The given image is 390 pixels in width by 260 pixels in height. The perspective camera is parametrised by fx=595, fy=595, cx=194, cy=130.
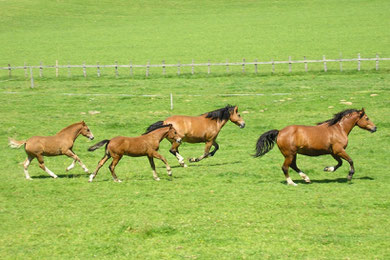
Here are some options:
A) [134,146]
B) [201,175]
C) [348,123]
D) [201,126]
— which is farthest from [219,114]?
[348,123]

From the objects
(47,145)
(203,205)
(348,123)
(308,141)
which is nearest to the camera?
(203,205)

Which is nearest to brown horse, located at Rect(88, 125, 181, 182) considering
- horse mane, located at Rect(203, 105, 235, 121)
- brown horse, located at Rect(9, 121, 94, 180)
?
brown horse, located at Rect(9, 121, 94, 180)

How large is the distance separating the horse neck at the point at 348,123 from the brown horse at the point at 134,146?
14.2 feet

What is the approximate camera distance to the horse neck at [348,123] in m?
15.5

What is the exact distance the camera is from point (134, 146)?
15.4 m

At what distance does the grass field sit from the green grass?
0.13 feet

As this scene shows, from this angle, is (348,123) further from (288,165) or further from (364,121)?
(288,165)

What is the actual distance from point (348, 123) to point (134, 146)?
5616mm

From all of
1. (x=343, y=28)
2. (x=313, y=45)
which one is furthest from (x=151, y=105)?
(x=343, y=28)

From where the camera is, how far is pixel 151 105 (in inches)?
1181

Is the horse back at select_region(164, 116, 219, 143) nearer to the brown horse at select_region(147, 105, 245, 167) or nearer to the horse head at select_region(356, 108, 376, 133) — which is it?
the brown horse at select_region(147, 105, 245, 167)

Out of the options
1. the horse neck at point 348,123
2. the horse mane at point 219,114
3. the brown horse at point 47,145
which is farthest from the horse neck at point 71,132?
the horse neck at point 348,123

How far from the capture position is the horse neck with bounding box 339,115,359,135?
15484 millimetres

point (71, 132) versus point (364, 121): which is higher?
point (364, 121)
